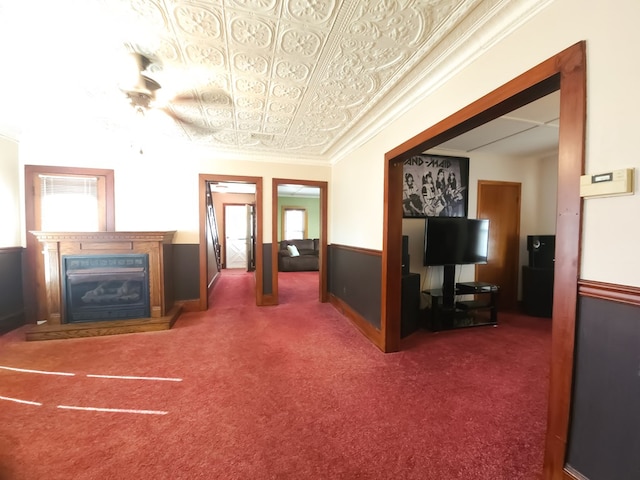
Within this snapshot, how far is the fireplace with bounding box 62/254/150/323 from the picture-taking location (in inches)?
126

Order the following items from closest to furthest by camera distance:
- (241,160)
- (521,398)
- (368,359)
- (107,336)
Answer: (521,398), (368,359), (107,336), (241,160)

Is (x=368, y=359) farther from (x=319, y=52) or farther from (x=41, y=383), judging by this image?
(x=41, y=383)

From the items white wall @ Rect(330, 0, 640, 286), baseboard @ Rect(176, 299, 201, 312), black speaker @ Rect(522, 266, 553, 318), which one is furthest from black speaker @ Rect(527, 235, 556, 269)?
baseboard @ Rect(176, 299, 201, 312)

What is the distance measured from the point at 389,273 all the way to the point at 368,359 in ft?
3.00

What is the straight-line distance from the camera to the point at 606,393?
3.50 feet

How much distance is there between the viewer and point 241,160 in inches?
169

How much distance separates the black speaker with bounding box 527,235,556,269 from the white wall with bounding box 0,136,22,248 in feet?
24.4

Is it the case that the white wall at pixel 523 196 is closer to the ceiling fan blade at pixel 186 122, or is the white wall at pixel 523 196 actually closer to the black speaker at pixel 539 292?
the black speaker at pixel 539 292

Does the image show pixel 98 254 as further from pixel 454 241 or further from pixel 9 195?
pixel 454 241

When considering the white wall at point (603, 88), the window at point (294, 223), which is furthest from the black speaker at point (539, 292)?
the window at point (294, 223)

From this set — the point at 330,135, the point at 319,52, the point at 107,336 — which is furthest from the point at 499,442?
the point at 107,336

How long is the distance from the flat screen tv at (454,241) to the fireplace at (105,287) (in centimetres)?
382

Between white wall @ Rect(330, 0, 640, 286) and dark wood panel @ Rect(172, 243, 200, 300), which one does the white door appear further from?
white wall @ Rect(330, 0, 640, 286)

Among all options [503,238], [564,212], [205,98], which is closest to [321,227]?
[205,98]
